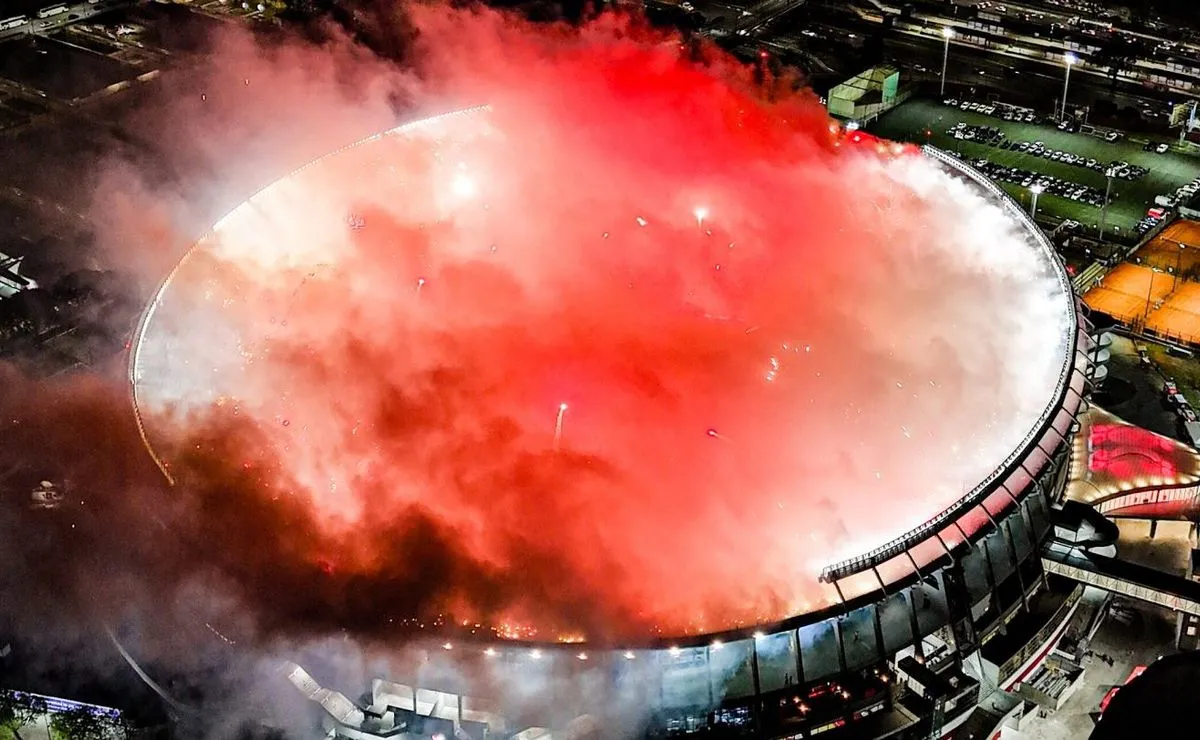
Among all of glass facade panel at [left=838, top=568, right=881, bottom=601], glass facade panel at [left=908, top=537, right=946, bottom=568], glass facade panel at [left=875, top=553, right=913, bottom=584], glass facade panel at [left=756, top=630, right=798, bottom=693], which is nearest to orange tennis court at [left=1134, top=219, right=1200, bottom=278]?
glass facade panel at [left=908, top=537, right=946, bottom=568]

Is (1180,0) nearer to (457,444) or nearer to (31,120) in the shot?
(457,444)

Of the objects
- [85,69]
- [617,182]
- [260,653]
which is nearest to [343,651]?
[260,653]

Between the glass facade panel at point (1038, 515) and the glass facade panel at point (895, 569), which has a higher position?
the glass facade panel at point (895, 569)

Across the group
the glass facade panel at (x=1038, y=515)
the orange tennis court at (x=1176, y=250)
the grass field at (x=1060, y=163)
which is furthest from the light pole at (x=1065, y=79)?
the glass facade panel at (x=1038, y=515)

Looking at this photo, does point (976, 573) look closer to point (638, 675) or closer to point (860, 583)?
point (860, 583)

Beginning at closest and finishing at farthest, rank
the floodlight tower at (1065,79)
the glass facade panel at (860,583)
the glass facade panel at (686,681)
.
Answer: the glass facade panel at (686,681), the glass facade panel at (860,583), the floodlight tower at (1065,79)

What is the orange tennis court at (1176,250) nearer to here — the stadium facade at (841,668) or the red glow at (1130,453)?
the red glow at (1130,453)

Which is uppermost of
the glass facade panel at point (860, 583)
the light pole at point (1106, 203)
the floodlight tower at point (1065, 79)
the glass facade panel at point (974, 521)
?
the glass facade panel at point (974, 521)
